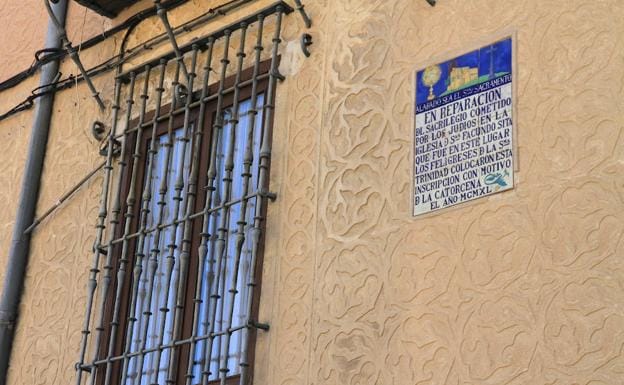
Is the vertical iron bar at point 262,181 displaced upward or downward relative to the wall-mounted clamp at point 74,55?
downward

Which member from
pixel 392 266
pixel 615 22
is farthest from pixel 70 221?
pixel 615 22

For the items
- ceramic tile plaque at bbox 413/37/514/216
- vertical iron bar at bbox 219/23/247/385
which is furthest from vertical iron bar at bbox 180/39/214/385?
ceramic tile plaque at bbox 413/37/514/216

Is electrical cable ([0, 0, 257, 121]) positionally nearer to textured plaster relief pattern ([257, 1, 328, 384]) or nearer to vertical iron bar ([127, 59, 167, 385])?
vertical iron bar ([127, 59, 167, 385])

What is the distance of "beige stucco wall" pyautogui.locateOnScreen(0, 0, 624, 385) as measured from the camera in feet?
17.1

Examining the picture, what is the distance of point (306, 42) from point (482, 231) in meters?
1.80

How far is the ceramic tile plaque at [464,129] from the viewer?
18.7ft

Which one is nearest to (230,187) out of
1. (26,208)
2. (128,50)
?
(128,50)

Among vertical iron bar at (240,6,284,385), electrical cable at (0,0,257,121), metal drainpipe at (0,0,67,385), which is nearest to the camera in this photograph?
vertical iron bar at (240,6,284,385)

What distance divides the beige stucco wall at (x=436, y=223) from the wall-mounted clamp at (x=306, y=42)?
0.05 metres

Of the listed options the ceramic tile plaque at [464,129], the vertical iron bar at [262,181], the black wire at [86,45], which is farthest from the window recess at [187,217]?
the ceramic tile plaque at [464,129]

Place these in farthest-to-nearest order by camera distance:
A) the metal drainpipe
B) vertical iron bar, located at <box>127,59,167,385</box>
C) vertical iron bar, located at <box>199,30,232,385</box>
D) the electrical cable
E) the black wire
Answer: the black wire < the metal drainpipe < the electrical cable < vertical iron bar, located at <box>127,59,167,385</box> < vertical iron bar, located at <box>199,30,232,385</box>

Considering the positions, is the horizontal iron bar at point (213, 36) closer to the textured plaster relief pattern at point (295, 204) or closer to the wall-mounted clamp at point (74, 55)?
the textured plaster relief pattern at point (295, 204)

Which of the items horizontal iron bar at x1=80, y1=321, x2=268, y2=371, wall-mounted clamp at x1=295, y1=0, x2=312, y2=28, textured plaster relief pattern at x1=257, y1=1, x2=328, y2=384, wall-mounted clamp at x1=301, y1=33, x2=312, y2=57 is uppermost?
wall-mounted clamp at x1=295, y1=0, x2=312, y2=28

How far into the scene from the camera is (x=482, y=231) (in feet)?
A: 18.4
